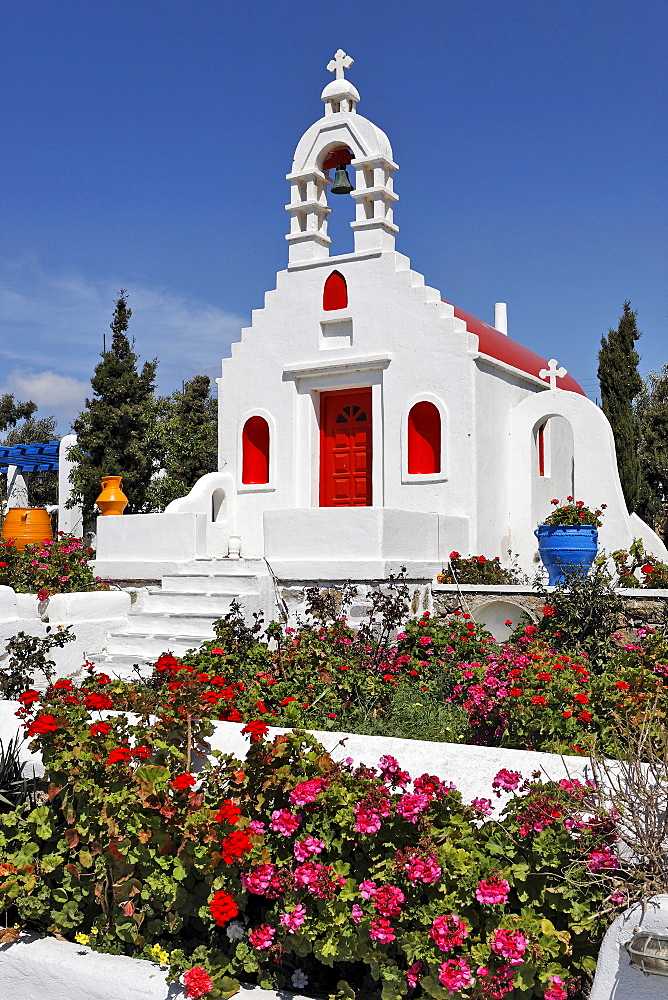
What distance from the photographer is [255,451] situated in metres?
12.1

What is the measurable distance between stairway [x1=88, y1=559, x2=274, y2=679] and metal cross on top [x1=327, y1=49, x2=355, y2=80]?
692 cm

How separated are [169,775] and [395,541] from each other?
5.42 meters

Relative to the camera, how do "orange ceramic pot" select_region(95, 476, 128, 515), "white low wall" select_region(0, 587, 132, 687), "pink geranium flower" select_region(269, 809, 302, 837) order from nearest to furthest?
1. "pink geranium flower" select_region(269, 809, 302, 837)
2. "white low wall" select_region(0, 587, 132, 687)
3. "orange ceramic pot" select_region(95, 476, 128, 515)

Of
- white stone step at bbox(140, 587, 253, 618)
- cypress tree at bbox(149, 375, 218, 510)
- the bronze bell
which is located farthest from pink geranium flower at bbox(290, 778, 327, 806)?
cypress tree at bbox(149, 375, 218, 510)

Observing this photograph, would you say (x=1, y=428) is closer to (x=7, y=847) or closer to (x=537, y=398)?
(x=537, y=398)

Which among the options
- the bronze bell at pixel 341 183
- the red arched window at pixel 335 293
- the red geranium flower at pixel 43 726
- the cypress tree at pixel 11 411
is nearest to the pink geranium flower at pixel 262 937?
the red geranium flower at pixel 43 726

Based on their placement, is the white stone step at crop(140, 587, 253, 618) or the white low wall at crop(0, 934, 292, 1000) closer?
the white low wall at crop(0, 934, 292, 1000)

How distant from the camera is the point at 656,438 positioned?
825 inches

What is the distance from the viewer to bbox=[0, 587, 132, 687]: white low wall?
786 cm

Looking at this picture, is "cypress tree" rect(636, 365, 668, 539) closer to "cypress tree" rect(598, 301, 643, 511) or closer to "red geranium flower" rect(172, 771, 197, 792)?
"cypress tree" rect(598, 301, 643, 511)

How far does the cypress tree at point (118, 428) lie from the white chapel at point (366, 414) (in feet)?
12.4

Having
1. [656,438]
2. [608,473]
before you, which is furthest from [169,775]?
[656,438]

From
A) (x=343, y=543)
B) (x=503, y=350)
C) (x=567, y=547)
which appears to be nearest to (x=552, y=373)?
(x=503, y=350)

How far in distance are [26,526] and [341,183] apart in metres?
6.63
